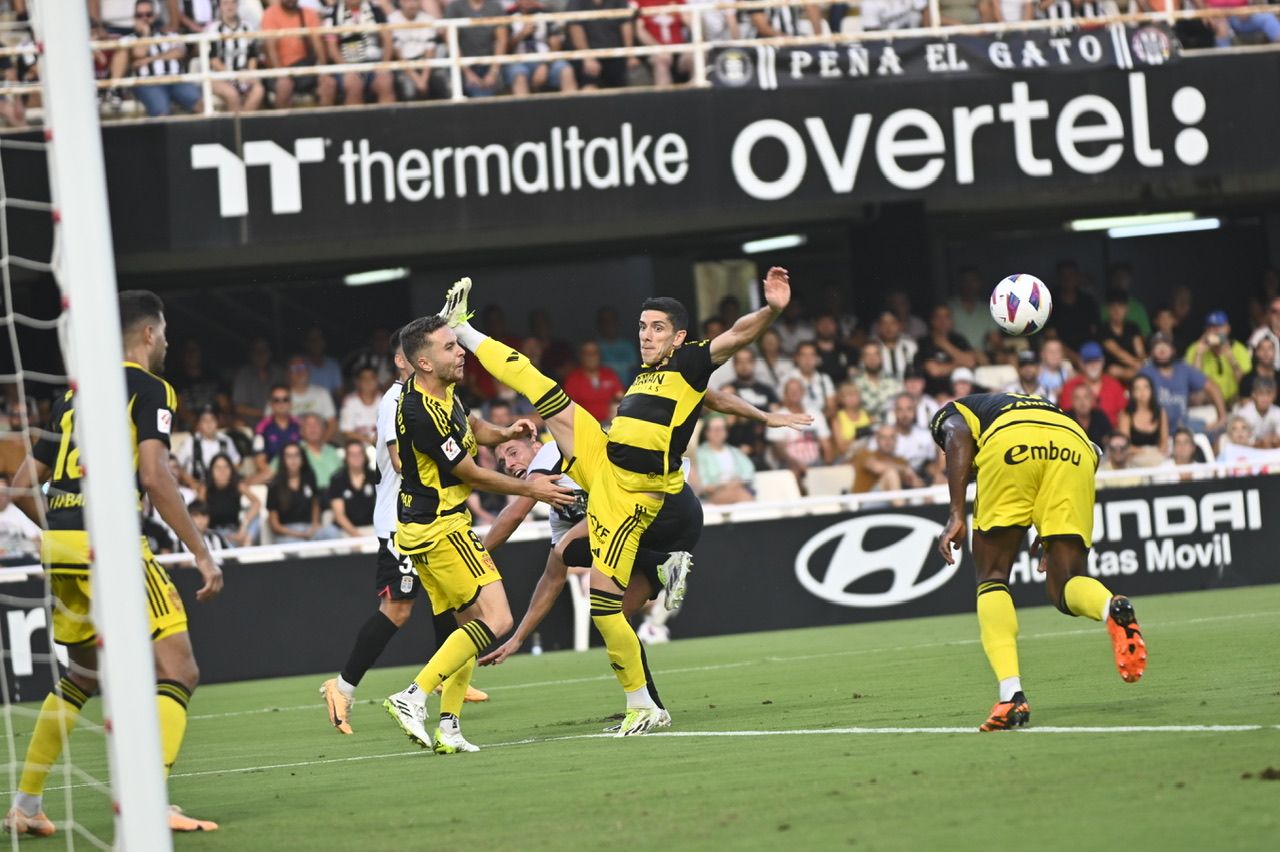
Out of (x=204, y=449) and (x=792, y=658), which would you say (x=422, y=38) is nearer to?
(x=204, y=449)

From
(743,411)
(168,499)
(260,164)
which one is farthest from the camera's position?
(260,164)

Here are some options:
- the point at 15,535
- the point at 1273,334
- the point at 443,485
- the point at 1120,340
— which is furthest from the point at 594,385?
the point at 443,485

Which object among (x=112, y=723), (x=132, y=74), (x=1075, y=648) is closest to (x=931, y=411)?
(x=1075, y=648)

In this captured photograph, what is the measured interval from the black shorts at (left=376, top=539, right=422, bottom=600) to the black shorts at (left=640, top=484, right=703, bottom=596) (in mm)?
2044

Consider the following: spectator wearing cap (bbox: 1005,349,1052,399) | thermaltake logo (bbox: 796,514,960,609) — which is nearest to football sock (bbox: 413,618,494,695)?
thermaltake logo (bbox: 796,514,960,609)

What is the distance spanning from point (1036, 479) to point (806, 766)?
1.84 metres

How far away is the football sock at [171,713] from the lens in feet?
21.0

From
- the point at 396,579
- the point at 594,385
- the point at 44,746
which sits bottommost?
the point at 396,579

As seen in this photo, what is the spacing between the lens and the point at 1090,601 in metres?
7.54

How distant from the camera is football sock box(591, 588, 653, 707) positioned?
8688mm

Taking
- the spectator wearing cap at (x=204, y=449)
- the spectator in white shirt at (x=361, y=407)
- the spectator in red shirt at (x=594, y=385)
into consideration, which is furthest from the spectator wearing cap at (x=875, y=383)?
the spectator wearing cap at (x=204, y=449)

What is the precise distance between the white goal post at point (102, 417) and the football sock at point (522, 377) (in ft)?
11.3

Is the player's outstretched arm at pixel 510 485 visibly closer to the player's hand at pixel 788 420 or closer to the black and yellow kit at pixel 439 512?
the black and yellow kit at pixel 439 512

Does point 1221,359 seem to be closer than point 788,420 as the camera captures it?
No
